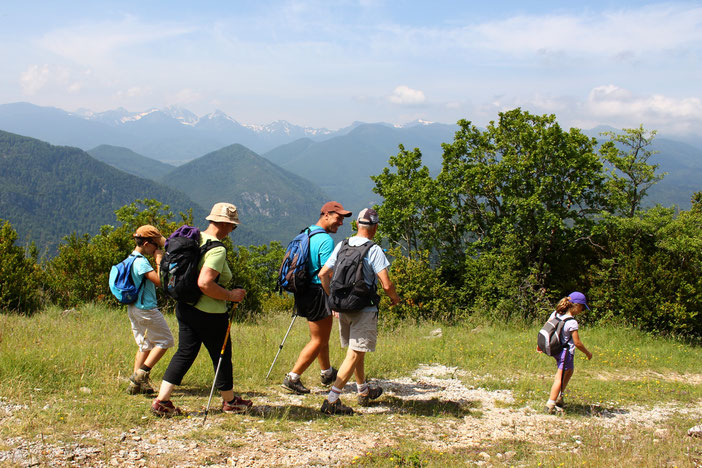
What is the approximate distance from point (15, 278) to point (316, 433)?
27.0 ft

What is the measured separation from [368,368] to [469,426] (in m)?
1.98

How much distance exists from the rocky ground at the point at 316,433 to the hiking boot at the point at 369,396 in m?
0.08

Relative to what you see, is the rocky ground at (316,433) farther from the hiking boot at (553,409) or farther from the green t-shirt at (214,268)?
the green t-shirt at (214,268)

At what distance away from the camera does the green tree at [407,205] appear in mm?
17344

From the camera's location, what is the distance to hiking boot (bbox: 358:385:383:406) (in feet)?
17.0

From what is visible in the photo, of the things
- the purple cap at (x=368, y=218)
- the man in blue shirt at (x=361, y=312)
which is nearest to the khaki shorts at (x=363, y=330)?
the man in blue shirt at (x=361, y=312)

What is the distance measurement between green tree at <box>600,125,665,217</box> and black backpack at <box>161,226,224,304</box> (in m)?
14.0

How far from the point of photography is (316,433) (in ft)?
14.1

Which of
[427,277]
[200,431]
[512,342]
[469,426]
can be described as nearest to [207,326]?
[200,431]

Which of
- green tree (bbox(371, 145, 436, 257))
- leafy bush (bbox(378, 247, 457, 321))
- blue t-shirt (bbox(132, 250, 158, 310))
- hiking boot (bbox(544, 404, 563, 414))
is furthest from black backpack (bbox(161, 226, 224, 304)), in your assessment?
green tree (bbox(371, 145, 436, 257))

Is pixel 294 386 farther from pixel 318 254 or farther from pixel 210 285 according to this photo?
pixel 210 285

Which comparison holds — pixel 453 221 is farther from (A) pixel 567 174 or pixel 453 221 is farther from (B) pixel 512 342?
(B) pixel 512 342

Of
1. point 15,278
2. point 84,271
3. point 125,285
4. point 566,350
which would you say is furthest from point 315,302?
point 84,271

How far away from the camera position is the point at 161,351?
4938 millimetres
